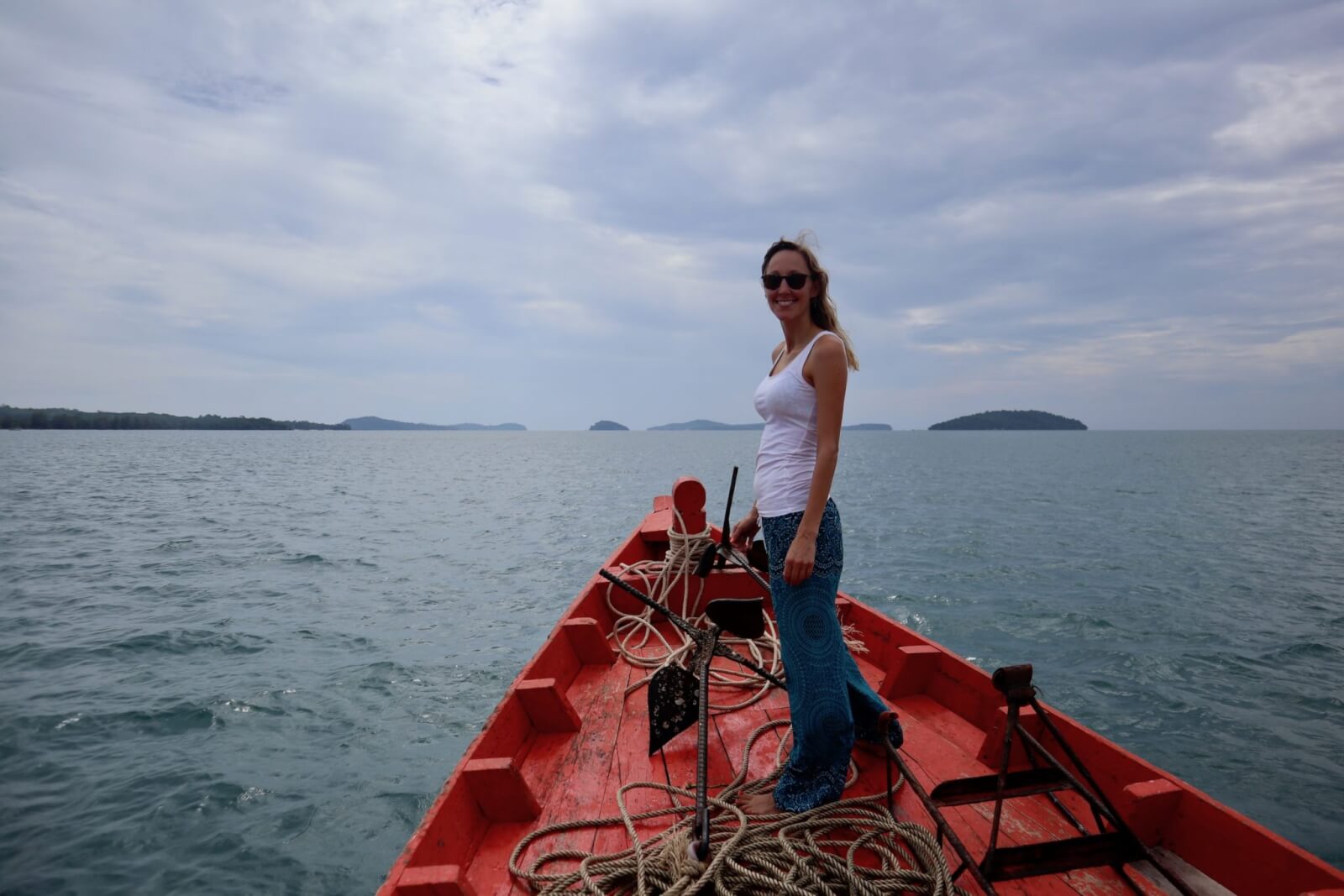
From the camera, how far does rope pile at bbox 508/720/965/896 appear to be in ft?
7.00

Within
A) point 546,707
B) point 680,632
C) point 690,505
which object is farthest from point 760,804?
point 690,505

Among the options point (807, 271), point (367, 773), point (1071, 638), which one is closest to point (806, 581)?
point (807, 271)

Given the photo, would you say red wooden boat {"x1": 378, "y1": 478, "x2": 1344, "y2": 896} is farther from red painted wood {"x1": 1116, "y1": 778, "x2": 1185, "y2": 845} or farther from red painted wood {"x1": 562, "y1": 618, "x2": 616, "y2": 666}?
red painted wood {"x1": 562, "y1": 618, "x2": 616, "y2": 666}

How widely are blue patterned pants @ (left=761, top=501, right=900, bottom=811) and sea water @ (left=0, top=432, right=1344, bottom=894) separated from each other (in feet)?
11.8

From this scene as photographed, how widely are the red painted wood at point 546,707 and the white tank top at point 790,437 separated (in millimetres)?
1673

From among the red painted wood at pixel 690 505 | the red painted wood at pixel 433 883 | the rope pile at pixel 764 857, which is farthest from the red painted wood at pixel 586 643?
the red painted wood at pixel 433 883

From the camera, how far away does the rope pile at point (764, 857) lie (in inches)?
84.0

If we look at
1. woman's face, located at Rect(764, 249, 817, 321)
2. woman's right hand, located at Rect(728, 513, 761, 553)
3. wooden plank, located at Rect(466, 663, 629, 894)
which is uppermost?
woman's face, located at Rect(764, 249, 817, 321)

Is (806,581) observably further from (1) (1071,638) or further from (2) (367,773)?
(1) (1071,638)

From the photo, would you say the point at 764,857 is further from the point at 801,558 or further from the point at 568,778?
the point at 568,778

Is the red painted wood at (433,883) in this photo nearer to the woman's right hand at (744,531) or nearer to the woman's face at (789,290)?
the woman's right hand at (744,531)

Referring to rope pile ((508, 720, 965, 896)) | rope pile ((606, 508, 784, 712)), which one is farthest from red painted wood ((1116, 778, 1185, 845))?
rope pile ((606, 508, 784, 712))

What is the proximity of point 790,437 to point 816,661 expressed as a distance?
0.80 meters

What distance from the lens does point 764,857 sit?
2240mm
